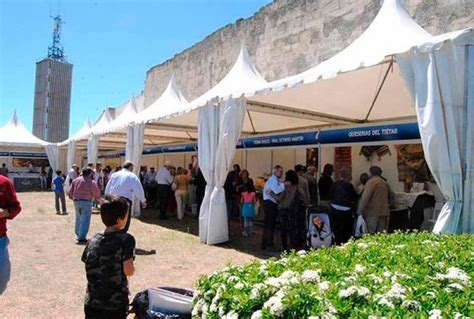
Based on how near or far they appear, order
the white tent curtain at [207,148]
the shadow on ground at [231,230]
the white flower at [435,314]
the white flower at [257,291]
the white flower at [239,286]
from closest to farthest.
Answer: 1. the white flower at [435,314]
2. the white flower at [257,291]
3. the white flower at [239,286]
4. the shadow on ground at [231,230]
5. the white tent curtain at [207,148]

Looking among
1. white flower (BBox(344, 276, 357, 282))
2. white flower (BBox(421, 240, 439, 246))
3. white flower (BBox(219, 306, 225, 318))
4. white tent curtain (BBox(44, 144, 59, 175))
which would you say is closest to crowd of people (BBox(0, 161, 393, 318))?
white flower (BBox(219, 306, 225, 318))

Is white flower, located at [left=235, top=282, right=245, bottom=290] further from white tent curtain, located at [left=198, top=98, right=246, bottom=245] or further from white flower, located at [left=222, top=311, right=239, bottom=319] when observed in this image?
white tent curtain, located at [left=198, top=98, right=246, bottom=245]

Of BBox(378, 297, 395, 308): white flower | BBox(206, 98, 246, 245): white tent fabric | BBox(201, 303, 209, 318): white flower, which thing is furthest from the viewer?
BBox(206, 98, 246, 245): white tent fabric

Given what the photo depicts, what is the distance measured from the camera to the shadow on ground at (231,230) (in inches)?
303

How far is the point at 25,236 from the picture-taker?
8.98 metres

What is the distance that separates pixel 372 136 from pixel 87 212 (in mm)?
6416

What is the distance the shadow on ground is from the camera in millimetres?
7688

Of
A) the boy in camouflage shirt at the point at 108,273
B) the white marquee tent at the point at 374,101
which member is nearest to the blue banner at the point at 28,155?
the white marquee tent at the point at 374,101

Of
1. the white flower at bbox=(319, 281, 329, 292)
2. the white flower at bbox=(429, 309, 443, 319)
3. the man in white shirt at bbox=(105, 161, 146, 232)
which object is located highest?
the man in white shirt at bbox=(105, 161, 146, 232)

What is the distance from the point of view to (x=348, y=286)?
6.59 feet

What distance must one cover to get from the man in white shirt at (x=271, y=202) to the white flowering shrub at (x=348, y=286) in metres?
4.43

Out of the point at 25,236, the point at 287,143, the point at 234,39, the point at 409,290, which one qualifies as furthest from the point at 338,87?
the point at 234,39

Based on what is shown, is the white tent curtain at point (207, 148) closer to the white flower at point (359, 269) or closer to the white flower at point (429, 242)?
the white flower at point (429, 242)

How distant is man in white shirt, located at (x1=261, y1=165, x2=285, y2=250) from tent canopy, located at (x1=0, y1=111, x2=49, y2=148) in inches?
887
